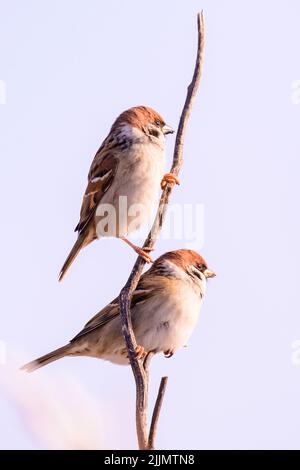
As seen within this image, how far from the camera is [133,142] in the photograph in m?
6.28

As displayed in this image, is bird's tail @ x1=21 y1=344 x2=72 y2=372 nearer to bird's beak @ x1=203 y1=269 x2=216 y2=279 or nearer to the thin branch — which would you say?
bird's beak @ x1=203 y1=269 x2=216 y2=279

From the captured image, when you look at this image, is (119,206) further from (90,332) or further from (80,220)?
(90,332)

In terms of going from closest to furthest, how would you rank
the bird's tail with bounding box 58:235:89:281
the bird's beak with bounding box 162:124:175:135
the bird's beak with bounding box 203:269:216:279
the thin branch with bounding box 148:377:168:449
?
1. the thin branch with bounding box 148:377:168:449
2. the bird's tail with bounding box 58:235:89:281
3. the bird's beak with bounding box 162:124:175:135
4. the bird's beak with bounding box 203:269:216:279

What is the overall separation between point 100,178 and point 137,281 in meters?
2.48

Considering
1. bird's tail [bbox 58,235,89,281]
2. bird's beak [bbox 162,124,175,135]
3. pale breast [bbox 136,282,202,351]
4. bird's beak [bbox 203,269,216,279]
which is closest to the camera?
pale breast [bbox 136,282,202,351]

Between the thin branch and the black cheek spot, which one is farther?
the black cheek spot

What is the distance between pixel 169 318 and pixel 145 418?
249 cm

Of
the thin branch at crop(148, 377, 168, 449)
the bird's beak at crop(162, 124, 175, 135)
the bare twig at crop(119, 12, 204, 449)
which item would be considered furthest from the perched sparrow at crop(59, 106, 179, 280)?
the thin branch at crop(148, 377, 168, 449)

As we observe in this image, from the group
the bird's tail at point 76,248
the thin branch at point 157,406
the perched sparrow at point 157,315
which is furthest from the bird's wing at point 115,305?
the thin branch at point 157,406

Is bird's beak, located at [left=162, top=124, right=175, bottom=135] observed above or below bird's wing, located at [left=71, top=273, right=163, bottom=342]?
above

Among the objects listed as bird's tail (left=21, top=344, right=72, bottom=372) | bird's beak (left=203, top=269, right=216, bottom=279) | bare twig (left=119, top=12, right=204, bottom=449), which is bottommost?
bird's tail (left=21, top=344, right=72, bottom=372)

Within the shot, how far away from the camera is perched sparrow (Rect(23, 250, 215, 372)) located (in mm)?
5930

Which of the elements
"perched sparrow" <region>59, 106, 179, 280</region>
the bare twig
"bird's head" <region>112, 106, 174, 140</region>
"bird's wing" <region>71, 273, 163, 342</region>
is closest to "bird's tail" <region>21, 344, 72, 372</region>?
"bird's wing" <region>71, 273, 163, 342</region>

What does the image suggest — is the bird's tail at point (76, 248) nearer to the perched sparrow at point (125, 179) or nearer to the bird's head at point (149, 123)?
the perched sparrow at point (125, 179)
